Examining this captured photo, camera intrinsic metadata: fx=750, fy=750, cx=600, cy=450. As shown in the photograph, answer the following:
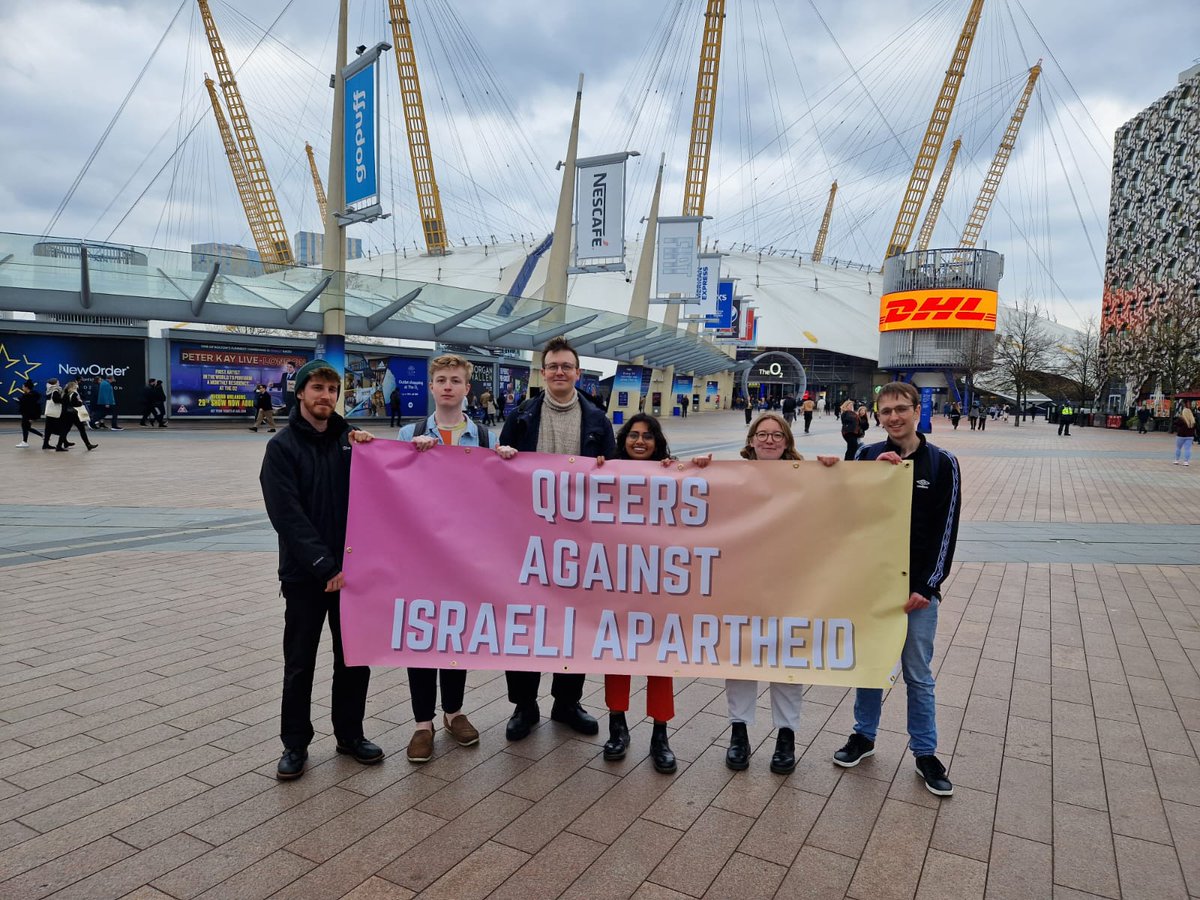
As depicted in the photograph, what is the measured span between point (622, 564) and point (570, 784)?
0.99m

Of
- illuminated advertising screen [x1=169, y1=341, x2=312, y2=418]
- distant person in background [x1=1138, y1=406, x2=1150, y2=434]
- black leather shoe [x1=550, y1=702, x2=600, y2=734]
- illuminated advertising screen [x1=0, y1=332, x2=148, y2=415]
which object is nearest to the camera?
black leather shoe [x1=550, y1=702, x2=600, y2=734]

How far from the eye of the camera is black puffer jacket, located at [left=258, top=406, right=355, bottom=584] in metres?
3.22

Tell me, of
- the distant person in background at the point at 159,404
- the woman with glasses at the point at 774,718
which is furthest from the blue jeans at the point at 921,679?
the distant person in background at the point at 159,404

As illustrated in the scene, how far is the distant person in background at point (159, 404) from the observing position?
2475 cm

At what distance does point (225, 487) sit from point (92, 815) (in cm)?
1009

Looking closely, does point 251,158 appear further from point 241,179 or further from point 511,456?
point 511,456

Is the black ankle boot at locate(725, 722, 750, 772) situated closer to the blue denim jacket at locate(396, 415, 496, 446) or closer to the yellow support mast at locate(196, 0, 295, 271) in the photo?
the blue denim jacket at locate(396, 415, 496, 446)

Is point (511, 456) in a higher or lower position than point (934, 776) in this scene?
higher

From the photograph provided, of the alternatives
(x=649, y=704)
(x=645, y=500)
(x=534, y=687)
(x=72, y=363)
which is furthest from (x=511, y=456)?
(x=72, y=363)

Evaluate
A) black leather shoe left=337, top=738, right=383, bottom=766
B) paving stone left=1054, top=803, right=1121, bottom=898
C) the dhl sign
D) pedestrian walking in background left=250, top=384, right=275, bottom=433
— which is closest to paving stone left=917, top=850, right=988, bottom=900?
paving stone left=1054, top=803, right=1121, bottom=898

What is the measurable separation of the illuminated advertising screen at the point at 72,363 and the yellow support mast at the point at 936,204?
304 ft

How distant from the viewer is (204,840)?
2.83 meters

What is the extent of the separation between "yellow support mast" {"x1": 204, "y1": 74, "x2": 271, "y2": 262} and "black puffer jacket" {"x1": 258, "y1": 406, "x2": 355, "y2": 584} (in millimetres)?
66809

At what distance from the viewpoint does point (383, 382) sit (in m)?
30.7
